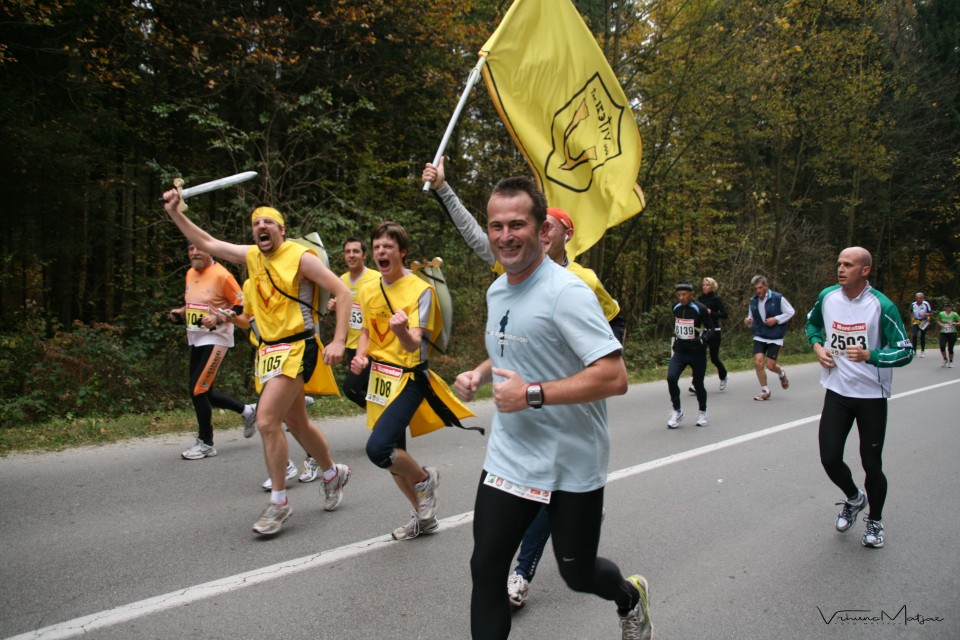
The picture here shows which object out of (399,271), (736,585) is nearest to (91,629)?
(399,271)

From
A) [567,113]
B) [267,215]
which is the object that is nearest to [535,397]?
[267,215]

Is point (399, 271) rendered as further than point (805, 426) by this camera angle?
No

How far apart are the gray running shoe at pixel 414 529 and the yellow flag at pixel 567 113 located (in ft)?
7.96

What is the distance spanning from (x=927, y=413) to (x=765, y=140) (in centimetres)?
1598

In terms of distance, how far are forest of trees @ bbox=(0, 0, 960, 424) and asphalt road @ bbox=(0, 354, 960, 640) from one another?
4.17m

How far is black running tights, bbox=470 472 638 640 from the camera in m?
2.42

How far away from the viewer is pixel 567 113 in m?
5.92

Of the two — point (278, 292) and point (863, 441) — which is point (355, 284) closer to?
point (278, 292)

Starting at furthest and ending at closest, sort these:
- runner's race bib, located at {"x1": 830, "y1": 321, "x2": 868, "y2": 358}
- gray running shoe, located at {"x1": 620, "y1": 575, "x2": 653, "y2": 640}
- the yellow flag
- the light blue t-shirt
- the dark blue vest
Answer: the dark blue vest → the yellow flag → runner's race bib, located at {"x1": 830, "y1": 321, "x2": 868, "y2": 358} → gray running shoe, located at {"x1": 620, "y1": 575, "x2": 653, "y2": 640} → the light blue t-shirt

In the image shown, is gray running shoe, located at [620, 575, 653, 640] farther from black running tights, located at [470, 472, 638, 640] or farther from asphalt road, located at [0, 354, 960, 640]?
black running tights, located at [470, 472, 638, 640]

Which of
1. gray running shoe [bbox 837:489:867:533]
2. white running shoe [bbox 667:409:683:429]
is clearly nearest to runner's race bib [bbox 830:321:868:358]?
gray running shoe [bbox 837:489:867:533]

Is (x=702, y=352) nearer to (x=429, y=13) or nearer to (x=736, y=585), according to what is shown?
(x=736, y=585)

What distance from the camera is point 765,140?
23312 mm

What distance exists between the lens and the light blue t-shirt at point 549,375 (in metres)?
2.43
